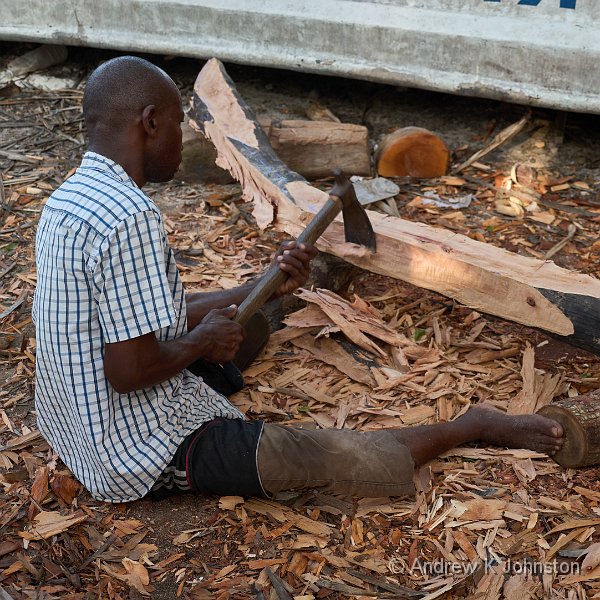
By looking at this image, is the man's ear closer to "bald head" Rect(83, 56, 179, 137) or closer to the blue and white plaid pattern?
"bald head" Rect(83, 56, 179, 137)

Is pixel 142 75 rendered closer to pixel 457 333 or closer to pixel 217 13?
pixel 457 333

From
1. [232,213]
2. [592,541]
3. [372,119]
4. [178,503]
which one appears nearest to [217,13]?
[372,119]

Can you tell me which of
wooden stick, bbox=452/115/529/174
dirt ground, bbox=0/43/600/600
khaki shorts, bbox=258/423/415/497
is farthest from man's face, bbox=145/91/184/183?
wooden stick, bbox=452/115/529/174

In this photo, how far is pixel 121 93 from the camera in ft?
9.75

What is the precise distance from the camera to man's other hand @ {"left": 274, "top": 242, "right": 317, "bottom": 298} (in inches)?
151

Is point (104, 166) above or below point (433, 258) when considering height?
above

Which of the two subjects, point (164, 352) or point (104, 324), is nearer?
point (104, 324)

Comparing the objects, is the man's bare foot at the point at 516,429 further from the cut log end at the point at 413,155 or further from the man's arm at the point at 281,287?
the cut log end at the point at 413,155

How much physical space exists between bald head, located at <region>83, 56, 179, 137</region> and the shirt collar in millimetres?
121

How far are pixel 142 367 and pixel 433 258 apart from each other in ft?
6.19

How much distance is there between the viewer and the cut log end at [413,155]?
250 inches

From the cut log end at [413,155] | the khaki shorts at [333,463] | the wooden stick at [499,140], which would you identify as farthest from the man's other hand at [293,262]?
the wooden stick at [499,140]

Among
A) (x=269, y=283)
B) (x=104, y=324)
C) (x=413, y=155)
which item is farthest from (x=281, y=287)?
(x=413, y=155)

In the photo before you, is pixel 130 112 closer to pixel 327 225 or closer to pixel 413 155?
pixel 327 225
